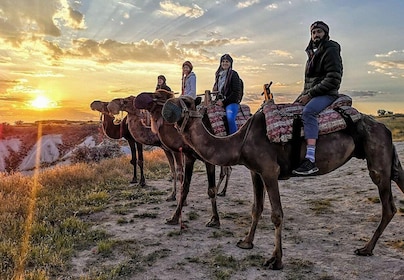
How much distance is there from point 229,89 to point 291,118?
2641 millimetres

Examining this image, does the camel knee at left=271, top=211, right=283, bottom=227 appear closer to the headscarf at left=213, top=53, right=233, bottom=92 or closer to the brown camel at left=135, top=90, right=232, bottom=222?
the brown camel at left=135, top=90, right=232, bottom=222

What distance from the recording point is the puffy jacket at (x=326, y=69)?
5.80 metres

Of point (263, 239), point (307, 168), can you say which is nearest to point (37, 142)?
point (263, 239)

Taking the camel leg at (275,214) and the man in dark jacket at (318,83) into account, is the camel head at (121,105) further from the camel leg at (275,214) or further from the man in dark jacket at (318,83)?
the camel leg at (275,214)

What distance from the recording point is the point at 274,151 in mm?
5742

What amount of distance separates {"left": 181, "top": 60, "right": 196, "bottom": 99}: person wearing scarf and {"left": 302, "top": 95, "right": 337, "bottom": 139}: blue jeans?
3.86 meters

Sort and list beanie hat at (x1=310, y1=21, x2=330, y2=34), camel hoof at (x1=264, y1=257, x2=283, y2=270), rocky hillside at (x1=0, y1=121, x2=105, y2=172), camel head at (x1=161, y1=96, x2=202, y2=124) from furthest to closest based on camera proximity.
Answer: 1. rocky hillside at (x1=0, y1=121, x2=105, y2=172)
2. beanie hat at (x1=310, y1=21, x2=330, y2=34)
3. camel hoof at (x1=264, y1=257, x2=283, y2=270)
4. camel head at (x1=161, y1=96, x2=202, y2=124)

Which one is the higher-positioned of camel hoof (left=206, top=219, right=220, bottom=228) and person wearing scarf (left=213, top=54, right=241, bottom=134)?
person wearing scarf (left=213, top=54, right=241, bottom=134)

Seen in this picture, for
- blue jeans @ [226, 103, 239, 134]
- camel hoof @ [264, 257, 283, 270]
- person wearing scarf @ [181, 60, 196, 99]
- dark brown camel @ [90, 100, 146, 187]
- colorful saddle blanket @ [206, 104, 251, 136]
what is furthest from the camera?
dark brown camel @ [90, 100, 146, 187]

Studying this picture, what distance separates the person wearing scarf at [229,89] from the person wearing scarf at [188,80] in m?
0.74

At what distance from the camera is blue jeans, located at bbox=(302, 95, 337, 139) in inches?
225

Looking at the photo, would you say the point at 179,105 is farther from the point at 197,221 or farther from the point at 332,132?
the point at 197,221

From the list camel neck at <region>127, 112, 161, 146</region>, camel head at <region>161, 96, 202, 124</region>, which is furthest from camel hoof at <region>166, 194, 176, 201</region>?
camel head at <region>161, 96, 202, 124</region>

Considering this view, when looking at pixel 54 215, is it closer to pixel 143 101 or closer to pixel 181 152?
pixel 181 152
